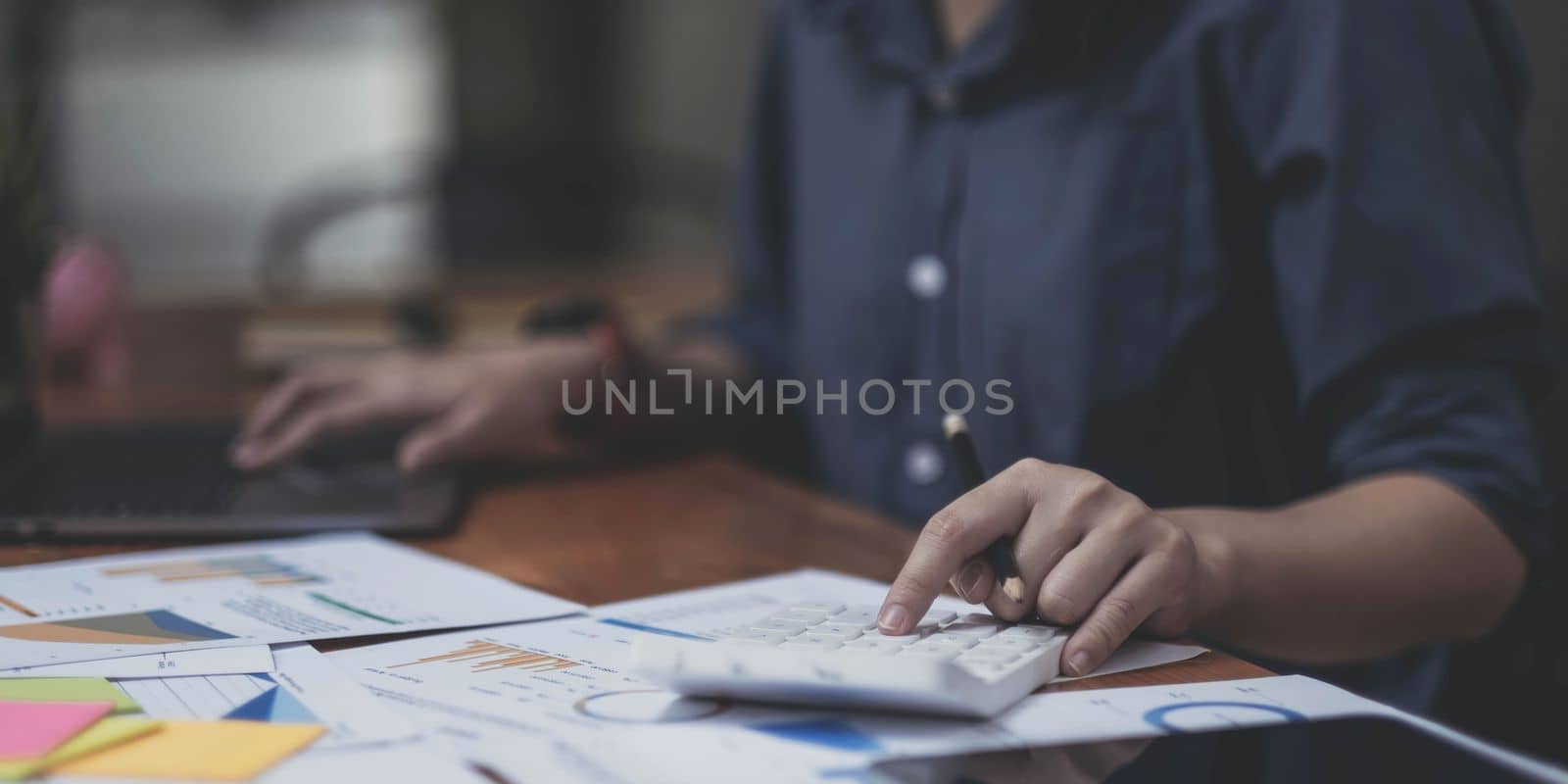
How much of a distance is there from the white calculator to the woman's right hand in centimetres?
42

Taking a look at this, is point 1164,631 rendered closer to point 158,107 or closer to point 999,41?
point 999,41

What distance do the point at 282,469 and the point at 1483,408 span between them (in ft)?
2.08

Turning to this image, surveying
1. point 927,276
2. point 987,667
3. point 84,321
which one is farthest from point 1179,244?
point 84,321

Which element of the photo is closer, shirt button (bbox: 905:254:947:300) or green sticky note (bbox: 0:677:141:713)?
green sticky note (bbox: 0:677:141:713)

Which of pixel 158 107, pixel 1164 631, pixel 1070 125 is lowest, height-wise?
pixel 1164 631

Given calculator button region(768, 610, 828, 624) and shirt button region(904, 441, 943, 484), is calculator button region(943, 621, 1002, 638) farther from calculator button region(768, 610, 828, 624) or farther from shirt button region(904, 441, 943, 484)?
shirt button region(904, 441, 943, 484)

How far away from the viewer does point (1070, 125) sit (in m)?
0.76

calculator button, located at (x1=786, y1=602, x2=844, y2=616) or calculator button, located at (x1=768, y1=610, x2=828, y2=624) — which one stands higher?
calculator button, located at (x1=768, y1=610, x2=828, y2=624)

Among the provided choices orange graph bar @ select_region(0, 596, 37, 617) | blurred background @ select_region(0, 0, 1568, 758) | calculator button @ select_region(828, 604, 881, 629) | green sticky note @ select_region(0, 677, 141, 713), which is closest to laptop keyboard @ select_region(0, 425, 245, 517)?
orange graph bar @ select_region(0, 596, 37, 617)

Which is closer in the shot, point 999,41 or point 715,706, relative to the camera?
point 715,706

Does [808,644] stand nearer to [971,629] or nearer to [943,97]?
[971,629]

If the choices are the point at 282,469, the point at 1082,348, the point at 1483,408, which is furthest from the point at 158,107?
the point at 1483,408

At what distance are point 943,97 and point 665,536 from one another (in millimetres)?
358

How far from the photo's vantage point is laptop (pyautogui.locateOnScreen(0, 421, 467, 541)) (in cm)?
61
